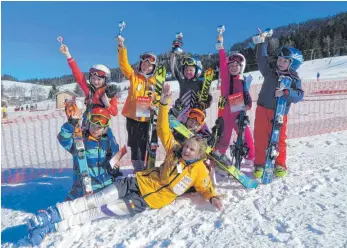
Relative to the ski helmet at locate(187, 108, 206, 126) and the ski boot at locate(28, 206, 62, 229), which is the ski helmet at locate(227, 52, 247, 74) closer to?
the ski helmet at locate(187, 108, 206, 126)

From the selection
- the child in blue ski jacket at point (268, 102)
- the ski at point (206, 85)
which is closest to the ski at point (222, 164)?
the child in blue ski jacket at point (268, 102)

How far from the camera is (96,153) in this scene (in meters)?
4.52

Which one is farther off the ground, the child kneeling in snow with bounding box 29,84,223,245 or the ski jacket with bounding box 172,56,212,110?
the ski jacket with bounding box 172,56,212,110

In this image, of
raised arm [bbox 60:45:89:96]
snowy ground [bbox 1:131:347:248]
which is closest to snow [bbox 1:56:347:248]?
snowy ground [bbox 1:131:347:248]

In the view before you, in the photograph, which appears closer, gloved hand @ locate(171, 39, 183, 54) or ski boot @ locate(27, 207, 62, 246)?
ski boot @ locate(27, 207, 62, 246)

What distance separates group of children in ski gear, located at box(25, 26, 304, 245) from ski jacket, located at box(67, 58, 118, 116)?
0.01 meters

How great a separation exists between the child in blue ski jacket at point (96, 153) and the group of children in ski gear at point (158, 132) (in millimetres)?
13

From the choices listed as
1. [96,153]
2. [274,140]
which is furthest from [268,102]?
[96,153]

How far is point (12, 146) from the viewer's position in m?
10.2

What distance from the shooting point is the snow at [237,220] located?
3170mm

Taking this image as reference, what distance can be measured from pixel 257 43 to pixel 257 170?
1886 mm

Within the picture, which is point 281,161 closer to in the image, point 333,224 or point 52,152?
point 333,224

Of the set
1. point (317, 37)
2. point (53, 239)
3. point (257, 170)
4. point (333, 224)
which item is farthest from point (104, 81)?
point (317, 37)

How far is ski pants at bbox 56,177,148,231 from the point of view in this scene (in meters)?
3.84
